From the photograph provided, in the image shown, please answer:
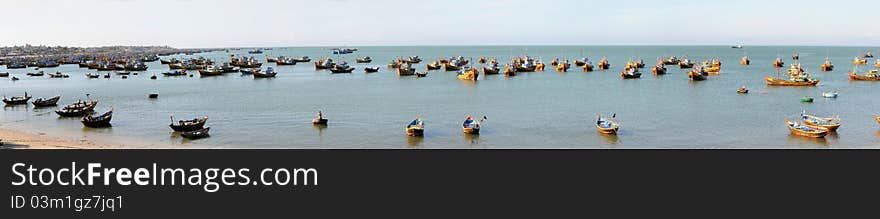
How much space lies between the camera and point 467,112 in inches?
1432

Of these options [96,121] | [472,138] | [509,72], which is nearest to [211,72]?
[509,72]

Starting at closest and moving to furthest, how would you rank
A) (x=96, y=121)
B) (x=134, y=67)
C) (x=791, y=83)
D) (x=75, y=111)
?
(x=96, y=121) < (x=75, y=111) < (x=791, y=83) < (x=134, y=67)

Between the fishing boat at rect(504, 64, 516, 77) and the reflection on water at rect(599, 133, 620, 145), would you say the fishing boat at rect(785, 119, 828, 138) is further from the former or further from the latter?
the fishing boat at rect(504, 64, 516, 77)

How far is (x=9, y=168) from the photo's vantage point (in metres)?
10.5

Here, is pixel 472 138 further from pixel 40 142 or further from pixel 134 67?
pixel 134 67

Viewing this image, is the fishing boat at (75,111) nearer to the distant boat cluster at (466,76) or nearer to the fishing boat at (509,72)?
the distant boat cluster at (466,76)

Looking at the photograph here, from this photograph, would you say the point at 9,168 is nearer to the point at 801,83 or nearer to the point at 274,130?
the point at 274,130

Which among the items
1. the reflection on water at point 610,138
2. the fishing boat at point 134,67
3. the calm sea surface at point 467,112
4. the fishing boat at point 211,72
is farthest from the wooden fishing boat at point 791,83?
the fishing boat at point 134,67

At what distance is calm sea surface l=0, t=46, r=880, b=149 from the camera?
26734 millimetres

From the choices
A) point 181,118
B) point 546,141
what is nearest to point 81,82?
point 181,118

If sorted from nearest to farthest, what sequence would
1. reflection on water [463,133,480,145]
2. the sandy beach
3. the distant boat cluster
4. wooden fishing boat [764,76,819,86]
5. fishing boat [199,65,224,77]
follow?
1. the sandy beach
2. reflection on water [463,133,480,145]
3. the distant boat cluster
4. wooden fishing boat [764,76,819,86]
5. fishing boat [199,65,224,77]

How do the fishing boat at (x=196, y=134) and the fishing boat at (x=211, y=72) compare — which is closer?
the fishing boat at (x=196, y=134)

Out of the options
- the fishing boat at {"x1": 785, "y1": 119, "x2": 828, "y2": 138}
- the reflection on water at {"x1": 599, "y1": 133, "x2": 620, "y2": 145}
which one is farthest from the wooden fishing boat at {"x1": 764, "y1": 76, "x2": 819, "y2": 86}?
the reflection on water at {"x1": 599, "y1": 133, "x2": 620, "y2": 145}

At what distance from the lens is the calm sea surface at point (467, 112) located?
87.7 ft
